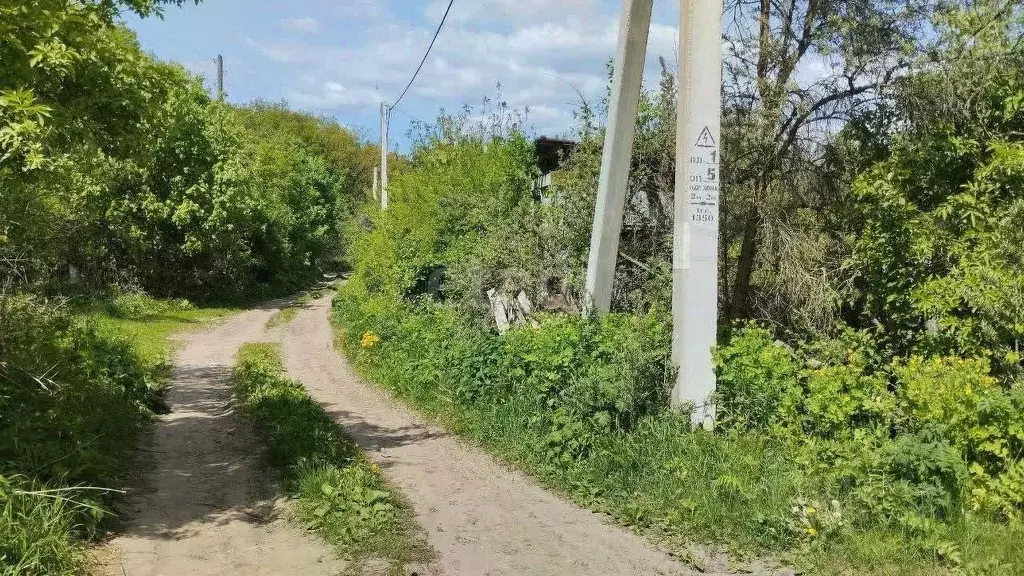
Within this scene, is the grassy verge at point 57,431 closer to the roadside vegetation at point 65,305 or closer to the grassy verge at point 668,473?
the roadside vegetation at point 65,305

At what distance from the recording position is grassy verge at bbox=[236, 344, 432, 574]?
6.45m

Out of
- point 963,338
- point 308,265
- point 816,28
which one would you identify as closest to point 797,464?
point 963,338

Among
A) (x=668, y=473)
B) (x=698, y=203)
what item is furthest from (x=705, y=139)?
(x=668, y=473)

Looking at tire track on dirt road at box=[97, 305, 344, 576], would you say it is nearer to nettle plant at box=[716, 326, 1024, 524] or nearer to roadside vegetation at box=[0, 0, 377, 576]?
roadside vegetation at box=[0, 0, 377, 576]

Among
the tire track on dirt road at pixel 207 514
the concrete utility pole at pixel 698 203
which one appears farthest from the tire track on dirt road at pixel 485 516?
the concrete utility pole at pixel 698 203

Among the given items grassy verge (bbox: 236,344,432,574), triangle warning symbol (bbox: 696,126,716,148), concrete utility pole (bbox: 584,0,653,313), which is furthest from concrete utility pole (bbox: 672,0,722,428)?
grassy verge (bbox: 236,344,432,574)

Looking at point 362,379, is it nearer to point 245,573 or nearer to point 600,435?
point 600,435

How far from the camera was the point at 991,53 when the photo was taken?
9367 mm

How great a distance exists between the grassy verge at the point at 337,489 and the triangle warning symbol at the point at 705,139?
14.2 feet

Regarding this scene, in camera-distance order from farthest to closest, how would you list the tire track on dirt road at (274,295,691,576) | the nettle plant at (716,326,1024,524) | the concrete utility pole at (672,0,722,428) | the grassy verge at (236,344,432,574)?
1. the concrete utility pole at (672,0,722,428)
2. the grassy verge at (236,344,432,574)
3. the tire track on dirt road at (274,295,691,576)
4. the nettle plant at (716,326,1024,524)

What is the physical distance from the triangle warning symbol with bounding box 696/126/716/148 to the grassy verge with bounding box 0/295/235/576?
592 centimetres

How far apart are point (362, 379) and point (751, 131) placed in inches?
351

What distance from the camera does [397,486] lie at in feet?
27.8

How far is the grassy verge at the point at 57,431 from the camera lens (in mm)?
5746
